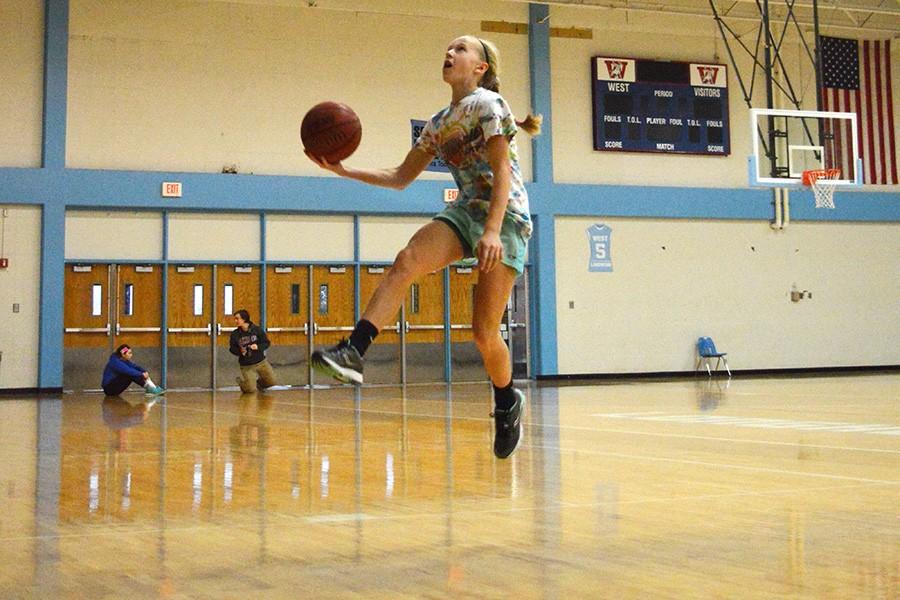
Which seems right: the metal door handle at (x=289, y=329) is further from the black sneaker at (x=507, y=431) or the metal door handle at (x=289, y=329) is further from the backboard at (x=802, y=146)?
the black sneaker at (x=507, y=431)

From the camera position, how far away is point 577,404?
1163 centimetres

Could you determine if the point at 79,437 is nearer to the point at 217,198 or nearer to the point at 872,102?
the point at 217,198

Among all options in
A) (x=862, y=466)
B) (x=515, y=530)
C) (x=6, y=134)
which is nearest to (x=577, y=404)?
(x=862, y=466)

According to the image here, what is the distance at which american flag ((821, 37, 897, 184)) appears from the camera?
2047 cm

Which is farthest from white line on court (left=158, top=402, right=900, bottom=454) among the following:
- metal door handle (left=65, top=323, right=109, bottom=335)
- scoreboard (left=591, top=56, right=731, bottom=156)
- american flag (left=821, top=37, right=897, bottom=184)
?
american flag (left=821, top=37, right=897, bottom=184)

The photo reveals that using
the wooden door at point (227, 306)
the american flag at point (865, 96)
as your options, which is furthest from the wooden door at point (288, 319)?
the american flag at point (865, 96)

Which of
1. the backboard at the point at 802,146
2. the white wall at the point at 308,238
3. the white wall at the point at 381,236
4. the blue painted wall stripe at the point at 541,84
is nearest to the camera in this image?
the backboard at the point at 802,146

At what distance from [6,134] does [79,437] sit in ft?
34.6

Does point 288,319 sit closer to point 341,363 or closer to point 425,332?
point 425,332

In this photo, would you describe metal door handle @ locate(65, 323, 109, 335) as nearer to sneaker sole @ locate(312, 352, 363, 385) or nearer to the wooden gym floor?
the wooden gym floor

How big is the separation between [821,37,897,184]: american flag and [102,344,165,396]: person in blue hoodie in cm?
1328

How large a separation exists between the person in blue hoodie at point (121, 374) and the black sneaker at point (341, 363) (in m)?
12.0

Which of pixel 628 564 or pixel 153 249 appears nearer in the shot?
pixel 628 564

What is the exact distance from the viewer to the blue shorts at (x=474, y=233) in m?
4.21
